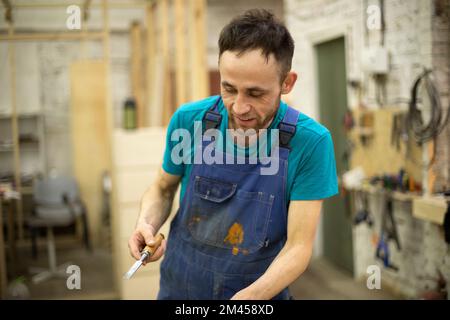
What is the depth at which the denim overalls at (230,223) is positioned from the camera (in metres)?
1.34

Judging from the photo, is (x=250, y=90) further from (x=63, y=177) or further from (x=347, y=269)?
(x=63, y=177)

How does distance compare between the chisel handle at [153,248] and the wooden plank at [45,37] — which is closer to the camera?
the chisel handle at [153,248]

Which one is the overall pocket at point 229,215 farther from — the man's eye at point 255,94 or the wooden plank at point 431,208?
the wooden plank at point 431,208

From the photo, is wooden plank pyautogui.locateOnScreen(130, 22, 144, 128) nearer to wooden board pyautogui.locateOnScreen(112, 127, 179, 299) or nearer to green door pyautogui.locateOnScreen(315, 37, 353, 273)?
green door pyautogui.locateOnScreen(315, 37, 353, 273)

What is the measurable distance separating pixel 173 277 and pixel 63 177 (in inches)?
160

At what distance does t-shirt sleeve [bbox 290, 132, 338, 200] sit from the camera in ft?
4.17

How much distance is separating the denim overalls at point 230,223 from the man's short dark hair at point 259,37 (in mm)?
191

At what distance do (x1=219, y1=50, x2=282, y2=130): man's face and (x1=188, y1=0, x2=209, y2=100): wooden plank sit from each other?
2232mm

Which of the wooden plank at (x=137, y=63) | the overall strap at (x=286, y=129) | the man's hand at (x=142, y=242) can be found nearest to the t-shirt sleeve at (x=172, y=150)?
the man's hand at (x=142, y=242)

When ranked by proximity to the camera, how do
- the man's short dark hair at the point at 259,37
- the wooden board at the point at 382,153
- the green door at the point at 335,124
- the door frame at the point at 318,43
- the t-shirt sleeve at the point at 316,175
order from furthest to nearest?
the green door at the point at 335,124, the door frame at the point at 318,43, the wooden board at the point at 382,153, the t-shirt sleeve at the point at 316,175, the man's short dark hair at the point at 259,37

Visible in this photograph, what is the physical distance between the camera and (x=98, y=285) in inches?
164

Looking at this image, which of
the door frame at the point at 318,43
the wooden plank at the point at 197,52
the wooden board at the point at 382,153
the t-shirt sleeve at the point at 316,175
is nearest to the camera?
the t-shirt sleeve at the point at 316,175

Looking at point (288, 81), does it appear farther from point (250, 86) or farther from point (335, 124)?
point (335, 124)

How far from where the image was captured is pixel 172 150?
1429 mm
